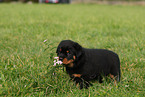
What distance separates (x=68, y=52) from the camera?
263cm

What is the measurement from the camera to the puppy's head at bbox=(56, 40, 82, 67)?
255cm

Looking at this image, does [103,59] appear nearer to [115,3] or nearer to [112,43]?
[112,43]

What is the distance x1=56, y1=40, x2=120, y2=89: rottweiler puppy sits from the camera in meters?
2.63

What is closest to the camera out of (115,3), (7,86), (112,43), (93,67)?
(7,86)

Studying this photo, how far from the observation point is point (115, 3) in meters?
30.2

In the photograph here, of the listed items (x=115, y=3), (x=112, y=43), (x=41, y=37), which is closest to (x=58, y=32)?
(x=41, y=37)

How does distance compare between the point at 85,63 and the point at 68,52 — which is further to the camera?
the point at 85,63

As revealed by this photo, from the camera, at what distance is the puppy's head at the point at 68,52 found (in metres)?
2.55

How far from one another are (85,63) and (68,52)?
0.33 meters

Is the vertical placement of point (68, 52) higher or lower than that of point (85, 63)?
higher

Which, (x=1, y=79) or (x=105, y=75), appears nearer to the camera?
(x=1, y=79)

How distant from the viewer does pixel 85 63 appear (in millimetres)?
2775

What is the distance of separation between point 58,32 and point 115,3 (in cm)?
2599

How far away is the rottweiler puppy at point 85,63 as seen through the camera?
263 cm
